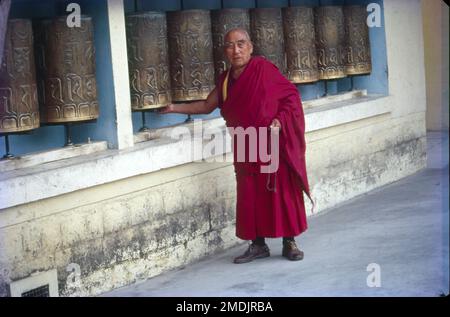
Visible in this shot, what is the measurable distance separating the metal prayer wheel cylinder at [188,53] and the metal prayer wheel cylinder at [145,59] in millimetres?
263

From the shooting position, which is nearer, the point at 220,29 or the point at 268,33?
the point at 220,29

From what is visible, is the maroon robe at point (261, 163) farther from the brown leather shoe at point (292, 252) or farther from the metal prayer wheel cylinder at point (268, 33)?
the metal prayer wheel cylinder at point (268, 33)

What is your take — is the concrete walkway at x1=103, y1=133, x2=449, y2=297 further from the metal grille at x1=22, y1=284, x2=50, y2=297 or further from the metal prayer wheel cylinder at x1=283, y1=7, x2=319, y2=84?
the metal prayer wheel cylinder at x1=283, y1=7, x2=319, y2=84

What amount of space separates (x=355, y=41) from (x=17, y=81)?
4074 millimetres

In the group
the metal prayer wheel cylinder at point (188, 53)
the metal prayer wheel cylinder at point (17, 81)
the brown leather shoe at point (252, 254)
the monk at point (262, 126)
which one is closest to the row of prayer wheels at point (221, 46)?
the metal prayer wheel cylinder at point (188, 53)

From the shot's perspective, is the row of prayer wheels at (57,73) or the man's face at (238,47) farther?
the man's face at (238,47)

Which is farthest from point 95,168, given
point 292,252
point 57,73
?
point 292,252

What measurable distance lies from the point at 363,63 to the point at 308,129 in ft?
4.52

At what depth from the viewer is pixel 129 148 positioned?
260 inches

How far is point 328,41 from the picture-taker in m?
8.93

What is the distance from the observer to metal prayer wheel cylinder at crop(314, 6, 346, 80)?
350 inches

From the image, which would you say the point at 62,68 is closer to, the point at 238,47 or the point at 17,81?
the point at 17,81

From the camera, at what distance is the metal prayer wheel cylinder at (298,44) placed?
8461 millimetres

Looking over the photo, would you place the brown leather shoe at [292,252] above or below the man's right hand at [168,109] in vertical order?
below
